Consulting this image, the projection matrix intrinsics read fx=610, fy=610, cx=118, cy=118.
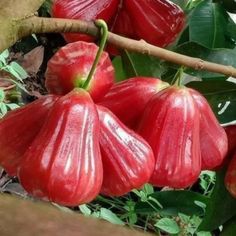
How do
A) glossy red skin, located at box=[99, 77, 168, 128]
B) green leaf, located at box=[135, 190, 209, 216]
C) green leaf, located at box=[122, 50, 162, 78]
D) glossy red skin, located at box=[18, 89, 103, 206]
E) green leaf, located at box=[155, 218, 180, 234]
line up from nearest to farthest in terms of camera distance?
glossy red skin, located at box=[18, 89, 103, 206] < glossy red skin, located at box=[99, 77, 168, 128] < green leaf, located at box=[122, 50, 162, 78] < green leaf, located at box=[135, 190, 209, 216] < green leaf, located at box=[155, 218, 180, 234]

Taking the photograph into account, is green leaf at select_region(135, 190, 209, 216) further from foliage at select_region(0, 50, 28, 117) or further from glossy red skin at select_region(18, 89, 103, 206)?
glossy red skin at select_region(18, 89, 103, 206)

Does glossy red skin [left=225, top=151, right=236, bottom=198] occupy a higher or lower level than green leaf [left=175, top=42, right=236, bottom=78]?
lower

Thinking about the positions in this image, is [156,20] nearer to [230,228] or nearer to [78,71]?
[78,71]

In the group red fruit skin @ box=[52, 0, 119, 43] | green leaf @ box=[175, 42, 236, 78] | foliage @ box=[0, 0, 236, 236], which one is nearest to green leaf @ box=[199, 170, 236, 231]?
foliage @ box=[0, 0, 236, 236]

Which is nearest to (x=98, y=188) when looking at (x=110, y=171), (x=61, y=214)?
(x=110, y=171)

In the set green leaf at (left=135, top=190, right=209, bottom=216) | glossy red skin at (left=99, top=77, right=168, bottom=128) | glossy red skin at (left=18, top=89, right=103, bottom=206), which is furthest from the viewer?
green leaf at (left=135, top=190, right=209, bottom=216)

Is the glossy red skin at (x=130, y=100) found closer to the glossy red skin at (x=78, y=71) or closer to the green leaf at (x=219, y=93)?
the glossy red skin at (x=78, y=71)


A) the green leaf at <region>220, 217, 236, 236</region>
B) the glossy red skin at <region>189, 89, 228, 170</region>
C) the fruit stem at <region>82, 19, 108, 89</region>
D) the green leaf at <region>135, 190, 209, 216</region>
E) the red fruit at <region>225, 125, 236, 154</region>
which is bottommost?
the green leaf at <region>135, 190, 209, 216</region>
